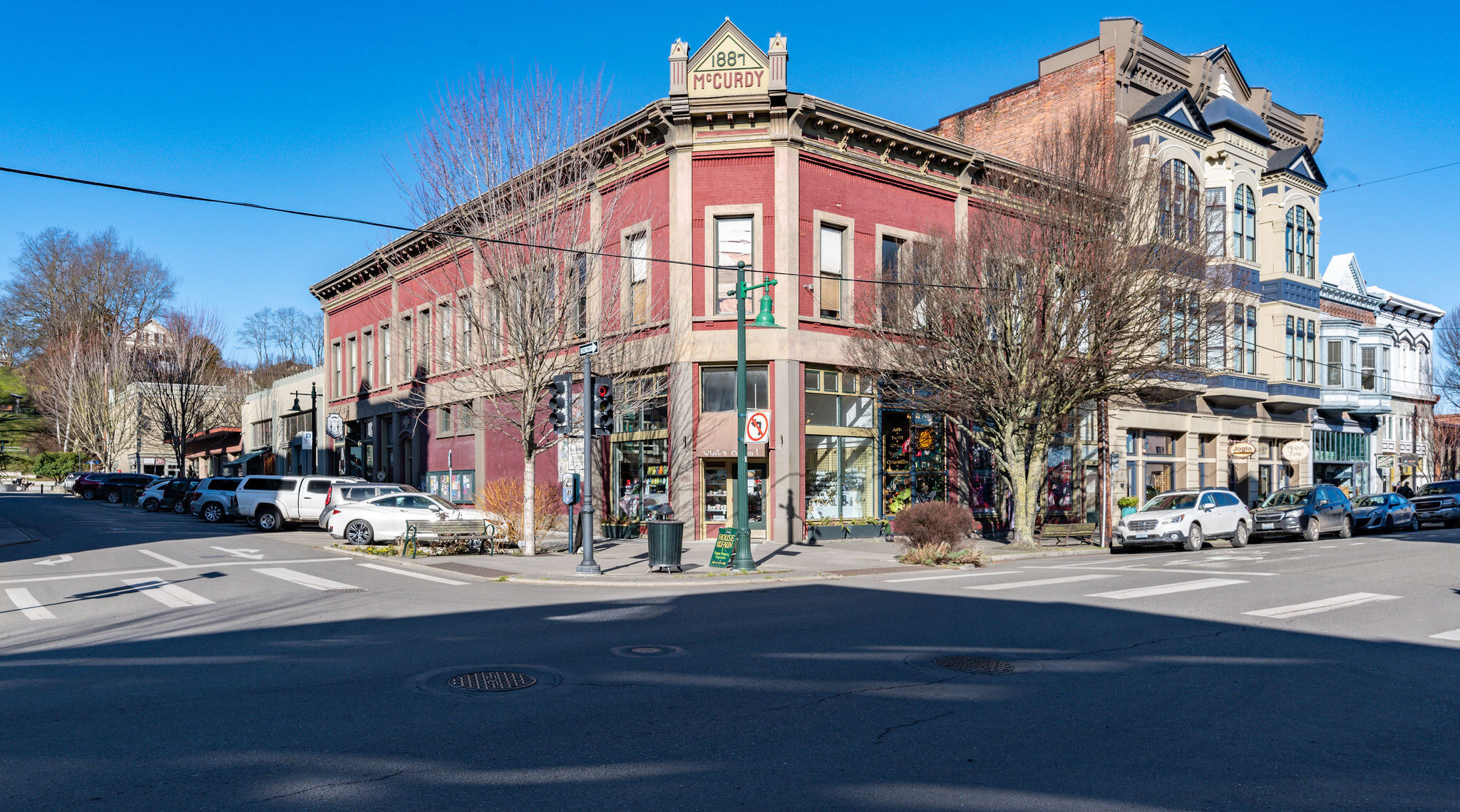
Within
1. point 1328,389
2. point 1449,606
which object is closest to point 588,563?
point 1449,606

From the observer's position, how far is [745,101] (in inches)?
951

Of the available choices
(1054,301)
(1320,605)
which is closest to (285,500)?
(1054,301)

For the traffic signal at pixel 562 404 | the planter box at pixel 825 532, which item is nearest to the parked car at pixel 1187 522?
the planter box at pixel 825 532

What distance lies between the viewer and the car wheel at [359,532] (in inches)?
933

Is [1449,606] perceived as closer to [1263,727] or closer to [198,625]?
[1263,727]

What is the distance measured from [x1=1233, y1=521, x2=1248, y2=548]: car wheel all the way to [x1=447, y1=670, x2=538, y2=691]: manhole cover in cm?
2236

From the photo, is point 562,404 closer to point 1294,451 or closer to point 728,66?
point 728,66

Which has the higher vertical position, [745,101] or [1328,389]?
[745,101]

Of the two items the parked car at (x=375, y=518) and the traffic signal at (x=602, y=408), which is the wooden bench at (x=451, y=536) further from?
the traffic signal at (x=602, y=408)

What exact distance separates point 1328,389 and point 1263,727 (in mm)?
43132

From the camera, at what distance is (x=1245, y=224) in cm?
3766

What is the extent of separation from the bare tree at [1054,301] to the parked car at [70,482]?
185 feet

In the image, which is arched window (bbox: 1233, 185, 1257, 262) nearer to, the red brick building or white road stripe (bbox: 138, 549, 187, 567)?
the red brick building

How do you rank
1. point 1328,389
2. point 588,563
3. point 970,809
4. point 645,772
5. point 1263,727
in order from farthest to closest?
point 1328,389 < point 588,563 < point 1263,727 < point 645,772 < point 970,809
